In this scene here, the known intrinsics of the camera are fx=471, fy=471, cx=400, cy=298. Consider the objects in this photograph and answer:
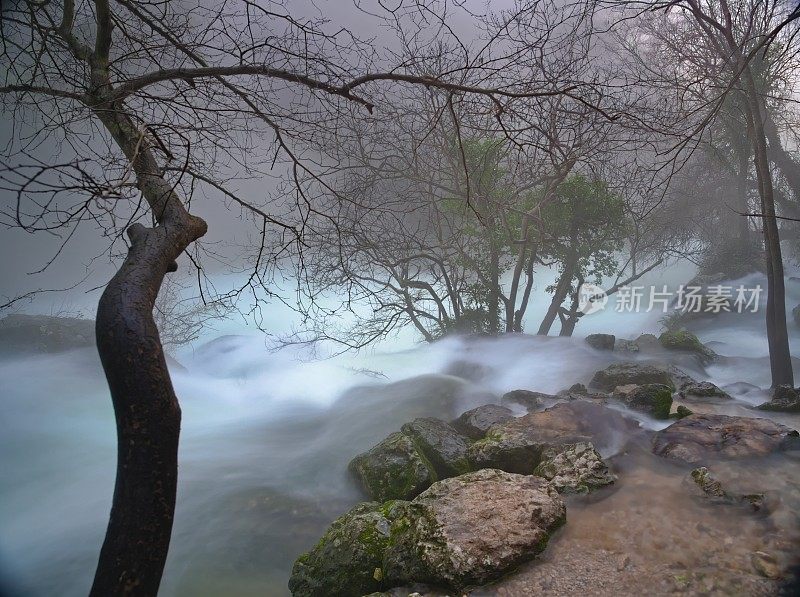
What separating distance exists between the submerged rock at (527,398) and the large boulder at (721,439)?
185 centimetres

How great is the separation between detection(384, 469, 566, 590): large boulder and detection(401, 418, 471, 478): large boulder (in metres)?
0.99

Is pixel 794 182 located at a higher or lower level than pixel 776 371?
higher

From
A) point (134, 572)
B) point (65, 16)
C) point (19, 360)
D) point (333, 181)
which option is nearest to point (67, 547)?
point (134, 572)

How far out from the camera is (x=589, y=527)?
2533mm

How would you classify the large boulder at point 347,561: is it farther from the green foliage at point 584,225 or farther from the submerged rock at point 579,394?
the green foliage at point 584,225

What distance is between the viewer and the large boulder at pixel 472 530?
7.32 ft

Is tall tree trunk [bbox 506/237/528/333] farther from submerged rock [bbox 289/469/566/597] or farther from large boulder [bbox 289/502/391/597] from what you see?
large boulder [bbox 289/502/391/597]

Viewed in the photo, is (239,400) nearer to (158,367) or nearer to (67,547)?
(67,547)

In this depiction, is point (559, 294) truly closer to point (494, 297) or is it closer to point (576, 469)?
point (494, 297)

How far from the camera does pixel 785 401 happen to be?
15.3 feet

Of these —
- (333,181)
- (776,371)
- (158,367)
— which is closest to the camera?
(158,367)

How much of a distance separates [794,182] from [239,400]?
37.1 feet

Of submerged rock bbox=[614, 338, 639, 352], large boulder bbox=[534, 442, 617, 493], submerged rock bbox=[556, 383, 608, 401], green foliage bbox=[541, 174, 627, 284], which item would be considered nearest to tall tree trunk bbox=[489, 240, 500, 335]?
green foliage bbox=[541, 174, 627, 284]

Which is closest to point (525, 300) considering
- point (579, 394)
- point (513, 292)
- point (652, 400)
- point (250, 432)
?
point (513, 292)
